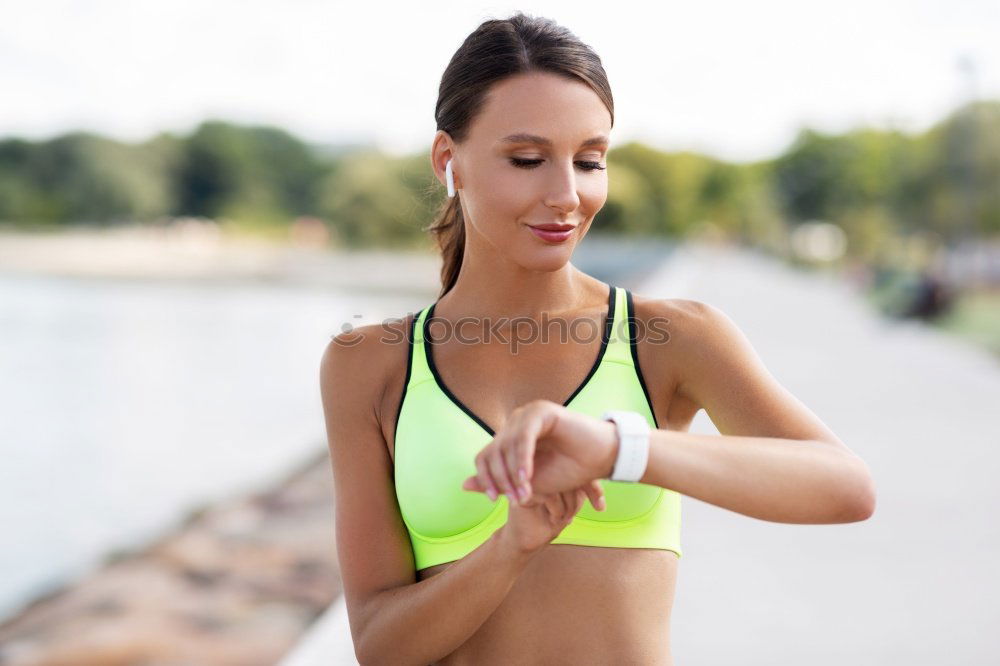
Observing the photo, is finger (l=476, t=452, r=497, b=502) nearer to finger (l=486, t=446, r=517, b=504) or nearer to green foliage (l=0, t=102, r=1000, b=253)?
finger (l=486, t=446, r=517, b=504)

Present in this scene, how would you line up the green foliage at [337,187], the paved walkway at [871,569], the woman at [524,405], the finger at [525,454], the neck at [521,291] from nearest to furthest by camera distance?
the finger at [525,454] → the woman at [524,405] → the neck at [521,291] → the paved walkway at [871,569] → the green foliage at [337,187]

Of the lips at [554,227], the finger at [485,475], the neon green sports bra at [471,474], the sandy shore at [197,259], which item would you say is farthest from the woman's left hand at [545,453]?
the sandy shore at [197,259]

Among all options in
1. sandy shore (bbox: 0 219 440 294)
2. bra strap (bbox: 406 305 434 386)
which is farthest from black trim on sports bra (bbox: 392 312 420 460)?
sandy shore (bbox: 0 219 440 294)

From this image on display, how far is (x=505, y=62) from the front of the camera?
1513mm

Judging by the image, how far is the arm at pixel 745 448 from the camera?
1318 mm

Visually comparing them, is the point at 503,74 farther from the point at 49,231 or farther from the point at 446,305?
the point at 49,231

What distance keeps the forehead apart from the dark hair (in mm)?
14

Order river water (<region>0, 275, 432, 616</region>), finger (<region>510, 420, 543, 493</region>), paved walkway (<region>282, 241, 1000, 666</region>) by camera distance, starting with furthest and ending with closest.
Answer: river water (<region>0, 275, 432, 616</region>) → paved walkway (<region>282, 241, 1000, 666</region>) → finger (<region>510, 420, 543, 493</region>)

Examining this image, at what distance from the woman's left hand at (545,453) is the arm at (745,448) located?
3 centimetres

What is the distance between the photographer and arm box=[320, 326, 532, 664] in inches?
60.4

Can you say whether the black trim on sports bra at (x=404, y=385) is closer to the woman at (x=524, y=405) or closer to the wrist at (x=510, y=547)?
the woman at (x=524, y=405)

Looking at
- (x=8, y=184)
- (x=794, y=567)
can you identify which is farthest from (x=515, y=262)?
(x=8, y=184)

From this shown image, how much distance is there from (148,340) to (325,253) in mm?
39381

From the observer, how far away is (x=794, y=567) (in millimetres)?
4289
